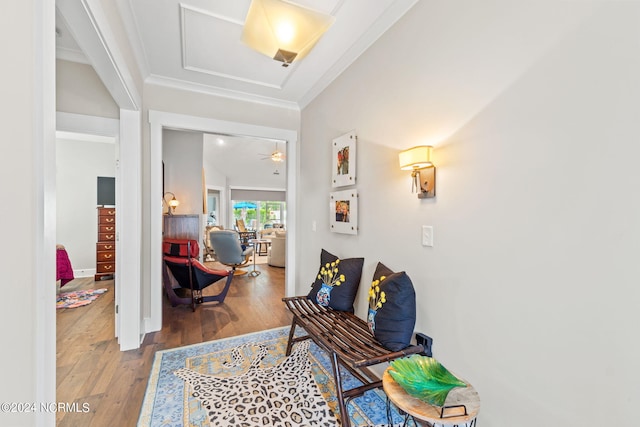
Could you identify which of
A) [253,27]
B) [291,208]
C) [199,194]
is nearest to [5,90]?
[253,27]

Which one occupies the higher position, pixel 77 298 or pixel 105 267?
pixel 105 267

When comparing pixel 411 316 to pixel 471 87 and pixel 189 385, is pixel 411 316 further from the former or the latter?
pixel 189 385

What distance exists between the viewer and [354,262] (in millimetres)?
2285

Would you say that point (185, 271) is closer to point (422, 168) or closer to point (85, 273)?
point (422, 168)

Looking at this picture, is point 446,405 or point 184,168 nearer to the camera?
point 446,405

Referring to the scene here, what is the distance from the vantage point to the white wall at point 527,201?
0.93 m

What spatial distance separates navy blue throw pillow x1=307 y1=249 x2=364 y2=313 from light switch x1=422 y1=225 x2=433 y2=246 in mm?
688

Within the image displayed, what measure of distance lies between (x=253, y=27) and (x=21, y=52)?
139 cm

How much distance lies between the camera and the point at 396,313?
63.4 inches

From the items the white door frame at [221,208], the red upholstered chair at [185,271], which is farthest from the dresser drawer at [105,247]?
the white door frame at [221,208]

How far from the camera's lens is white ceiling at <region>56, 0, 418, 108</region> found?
1.94 meters

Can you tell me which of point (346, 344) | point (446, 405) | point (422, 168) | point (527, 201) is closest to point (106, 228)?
point (346, 344)

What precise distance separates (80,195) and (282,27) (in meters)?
5.60

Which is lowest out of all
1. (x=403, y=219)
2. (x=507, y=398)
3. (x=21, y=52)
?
(x=507, y=398)
